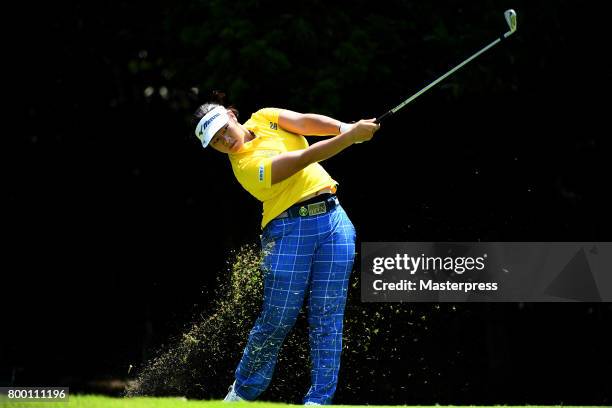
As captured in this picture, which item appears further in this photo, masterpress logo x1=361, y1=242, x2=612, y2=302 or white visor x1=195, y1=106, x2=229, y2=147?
masterpress logo x1=361, y1=242, x2=612, y2=302

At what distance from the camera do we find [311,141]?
8891 mm

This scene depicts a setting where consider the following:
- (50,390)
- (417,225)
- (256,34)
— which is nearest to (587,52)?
(417,225)

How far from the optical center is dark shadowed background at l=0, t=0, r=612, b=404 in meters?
8.36

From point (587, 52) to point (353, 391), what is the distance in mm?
3786

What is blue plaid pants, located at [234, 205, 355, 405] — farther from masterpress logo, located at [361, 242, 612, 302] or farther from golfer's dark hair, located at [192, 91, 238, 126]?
masterpress logo, located at [361, 242, 612, 302]

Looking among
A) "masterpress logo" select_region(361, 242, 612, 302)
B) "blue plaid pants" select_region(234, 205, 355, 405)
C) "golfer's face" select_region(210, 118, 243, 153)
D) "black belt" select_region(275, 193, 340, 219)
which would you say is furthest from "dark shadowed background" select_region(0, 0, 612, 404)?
"golfer's face" select_region(210, 118, 243, 153)

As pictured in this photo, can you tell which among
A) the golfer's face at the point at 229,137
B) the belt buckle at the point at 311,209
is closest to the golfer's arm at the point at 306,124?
the golfer's face at the point at 229,137

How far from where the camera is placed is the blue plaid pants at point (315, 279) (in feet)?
15.8

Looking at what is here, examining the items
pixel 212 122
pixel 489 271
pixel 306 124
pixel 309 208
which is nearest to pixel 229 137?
pixel 212 122

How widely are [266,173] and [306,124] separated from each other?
1.33ft

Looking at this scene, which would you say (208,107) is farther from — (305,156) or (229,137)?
(305,156)

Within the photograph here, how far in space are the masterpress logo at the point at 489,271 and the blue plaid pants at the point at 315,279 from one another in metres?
2.27

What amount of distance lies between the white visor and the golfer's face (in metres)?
0.02

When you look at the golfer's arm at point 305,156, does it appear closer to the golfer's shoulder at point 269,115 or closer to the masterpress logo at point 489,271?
the golfer's shoulder at point 269,115
